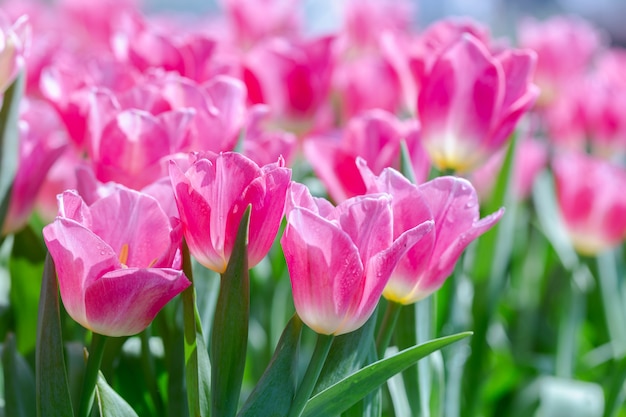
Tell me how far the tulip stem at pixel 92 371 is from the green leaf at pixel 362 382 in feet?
0.36

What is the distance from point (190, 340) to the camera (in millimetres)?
469

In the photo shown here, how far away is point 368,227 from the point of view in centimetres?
42

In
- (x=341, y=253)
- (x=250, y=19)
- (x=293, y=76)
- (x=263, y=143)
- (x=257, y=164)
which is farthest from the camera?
(x=250, y=19)

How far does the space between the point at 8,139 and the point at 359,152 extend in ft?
0.79

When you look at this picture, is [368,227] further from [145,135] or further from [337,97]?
[337,97]

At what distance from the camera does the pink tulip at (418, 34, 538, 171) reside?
24.5 inches

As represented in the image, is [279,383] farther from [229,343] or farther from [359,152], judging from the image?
[359,152]

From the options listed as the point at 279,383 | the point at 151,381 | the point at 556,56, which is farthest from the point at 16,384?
the point at 556,56

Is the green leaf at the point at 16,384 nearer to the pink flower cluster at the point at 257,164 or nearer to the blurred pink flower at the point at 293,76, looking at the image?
the pink flower cluster at the point at 257,164

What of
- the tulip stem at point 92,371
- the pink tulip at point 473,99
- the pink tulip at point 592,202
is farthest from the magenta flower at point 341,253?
the pink tulip at point 592,202

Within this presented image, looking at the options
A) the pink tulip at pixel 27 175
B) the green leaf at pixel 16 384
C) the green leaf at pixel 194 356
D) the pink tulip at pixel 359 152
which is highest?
the pink tulip at pixel 359 152

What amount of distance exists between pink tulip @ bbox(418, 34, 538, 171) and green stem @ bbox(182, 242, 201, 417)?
0.25m

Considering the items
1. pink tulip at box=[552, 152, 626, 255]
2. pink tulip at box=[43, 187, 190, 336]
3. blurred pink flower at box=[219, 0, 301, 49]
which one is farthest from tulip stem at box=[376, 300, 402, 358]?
blurred pink flower at box=[219, 0, 301, 49]

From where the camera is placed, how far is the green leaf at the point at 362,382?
440 mm
